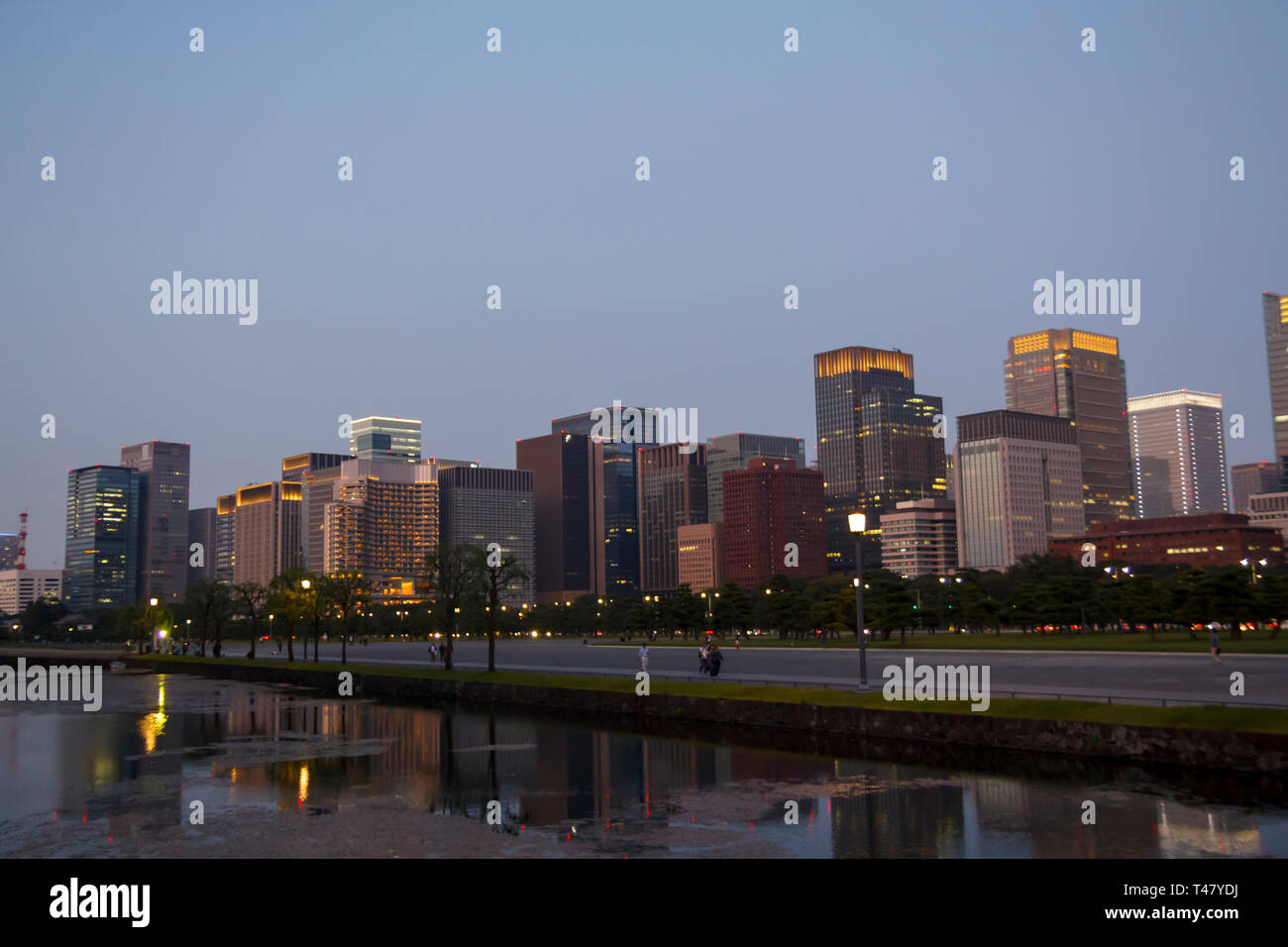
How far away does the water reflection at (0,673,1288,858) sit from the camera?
16.2m

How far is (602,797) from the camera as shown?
2097 cm

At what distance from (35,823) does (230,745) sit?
12369mm

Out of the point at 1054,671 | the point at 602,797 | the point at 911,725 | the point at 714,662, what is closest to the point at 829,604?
the point at 1054,671

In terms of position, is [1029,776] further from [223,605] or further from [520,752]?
[223,605]

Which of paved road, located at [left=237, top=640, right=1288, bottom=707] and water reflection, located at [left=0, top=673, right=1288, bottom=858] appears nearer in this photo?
water reflection, located at [left=0, top=673, right=1288, bottom=858]

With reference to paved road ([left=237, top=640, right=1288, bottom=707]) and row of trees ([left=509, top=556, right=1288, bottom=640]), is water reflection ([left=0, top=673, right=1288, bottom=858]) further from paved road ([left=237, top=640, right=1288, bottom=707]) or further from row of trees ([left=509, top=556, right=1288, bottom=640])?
row of trees ([left=509, top=556, right=1288, bottom=640])

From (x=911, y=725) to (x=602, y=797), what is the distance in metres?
11.0

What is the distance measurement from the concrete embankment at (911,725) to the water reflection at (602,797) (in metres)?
1.27

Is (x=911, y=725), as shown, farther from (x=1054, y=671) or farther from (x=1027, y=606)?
→ (x=1027, y=606)

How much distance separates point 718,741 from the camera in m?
29.9

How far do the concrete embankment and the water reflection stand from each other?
1272 mm

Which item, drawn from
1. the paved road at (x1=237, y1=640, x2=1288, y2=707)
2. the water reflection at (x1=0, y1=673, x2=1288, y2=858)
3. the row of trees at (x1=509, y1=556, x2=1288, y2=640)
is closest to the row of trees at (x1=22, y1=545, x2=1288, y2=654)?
the row of trees at (x1=509, y1=556, x2=1288, y2=640)
